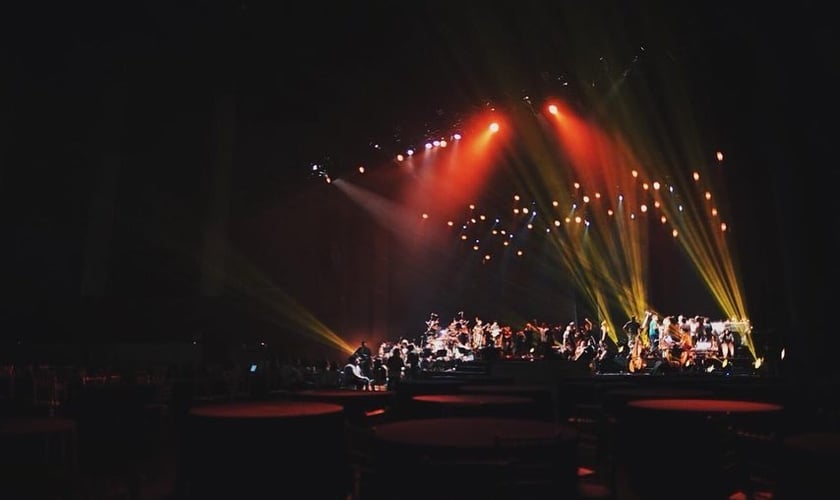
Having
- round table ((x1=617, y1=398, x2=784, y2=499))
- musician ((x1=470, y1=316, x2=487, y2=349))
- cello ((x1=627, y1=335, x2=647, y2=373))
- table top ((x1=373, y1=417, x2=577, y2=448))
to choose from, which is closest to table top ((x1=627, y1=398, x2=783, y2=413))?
round table ((x1=617, y1=398, x2=784, y2=499))

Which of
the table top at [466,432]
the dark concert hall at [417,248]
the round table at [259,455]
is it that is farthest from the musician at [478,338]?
the round table at [259,455]

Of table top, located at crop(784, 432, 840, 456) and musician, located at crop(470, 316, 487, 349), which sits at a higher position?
musician, located at crop(470, 316, 487, 349)

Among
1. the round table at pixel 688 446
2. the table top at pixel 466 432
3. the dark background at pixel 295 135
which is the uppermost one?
the dark background at pixel 295 135

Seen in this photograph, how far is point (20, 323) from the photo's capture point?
1428cm

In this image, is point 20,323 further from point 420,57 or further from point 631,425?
point 631,425

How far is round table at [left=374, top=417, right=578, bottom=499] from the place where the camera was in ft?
10.0

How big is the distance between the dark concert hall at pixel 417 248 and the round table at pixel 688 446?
2 cm

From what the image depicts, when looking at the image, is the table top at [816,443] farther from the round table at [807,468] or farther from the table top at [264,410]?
the table top at [264,410]

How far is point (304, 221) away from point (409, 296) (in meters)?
4.86

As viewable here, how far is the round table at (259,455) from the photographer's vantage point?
12.3 ft

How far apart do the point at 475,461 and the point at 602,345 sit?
40.6 ft

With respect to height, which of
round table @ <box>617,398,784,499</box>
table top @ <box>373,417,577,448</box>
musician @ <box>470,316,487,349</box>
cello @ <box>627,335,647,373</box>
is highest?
musician @ <box>470,316,487,349</box>

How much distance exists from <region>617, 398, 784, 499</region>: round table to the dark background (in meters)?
5.88

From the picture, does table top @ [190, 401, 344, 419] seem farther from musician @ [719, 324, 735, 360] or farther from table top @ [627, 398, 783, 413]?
musician @ [719, 324, 735, 360]
